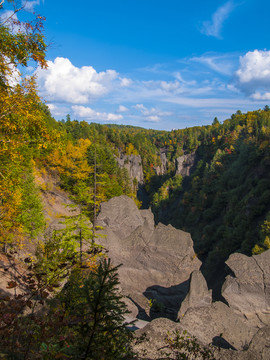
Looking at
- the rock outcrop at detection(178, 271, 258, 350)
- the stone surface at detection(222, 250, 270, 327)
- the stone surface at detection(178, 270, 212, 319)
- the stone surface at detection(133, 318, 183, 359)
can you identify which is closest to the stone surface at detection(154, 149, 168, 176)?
the stone surface at detection(222, 250, 270, 327)

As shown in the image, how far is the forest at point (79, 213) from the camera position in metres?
3.30

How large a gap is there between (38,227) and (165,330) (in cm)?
1062

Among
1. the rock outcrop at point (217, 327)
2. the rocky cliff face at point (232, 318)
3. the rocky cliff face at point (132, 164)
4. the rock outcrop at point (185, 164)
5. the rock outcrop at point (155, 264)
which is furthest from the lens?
the rock outcrop at point (185, 164)

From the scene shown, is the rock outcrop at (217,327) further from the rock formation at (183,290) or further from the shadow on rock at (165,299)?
the shadow on rock at (165,299)

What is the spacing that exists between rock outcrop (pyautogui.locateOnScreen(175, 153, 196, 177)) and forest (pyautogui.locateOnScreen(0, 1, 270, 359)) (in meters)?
3.28

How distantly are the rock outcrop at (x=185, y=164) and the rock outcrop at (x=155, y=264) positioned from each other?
89.6 m

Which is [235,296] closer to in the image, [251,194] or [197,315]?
[197,315]

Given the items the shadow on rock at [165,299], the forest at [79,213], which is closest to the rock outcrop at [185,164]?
the forest at [79,213]

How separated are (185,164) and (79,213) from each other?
9523 cm

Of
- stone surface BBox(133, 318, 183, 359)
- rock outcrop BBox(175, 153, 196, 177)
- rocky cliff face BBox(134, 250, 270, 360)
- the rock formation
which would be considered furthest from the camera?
rock outcrop BBox(175, 153, 196, 177)

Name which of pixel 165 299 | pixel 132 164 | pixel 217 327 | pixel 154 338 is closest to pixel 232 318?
pixel 217 327

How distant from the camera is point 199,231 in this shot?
53.3 m

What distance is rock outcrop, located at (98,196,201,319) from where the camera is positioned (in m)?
17.7

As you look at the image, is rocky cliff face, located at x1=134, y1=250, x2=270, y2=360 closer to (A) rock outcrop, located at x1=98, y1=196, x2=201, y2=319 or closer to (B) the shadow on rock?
(B) the shadow on rock
